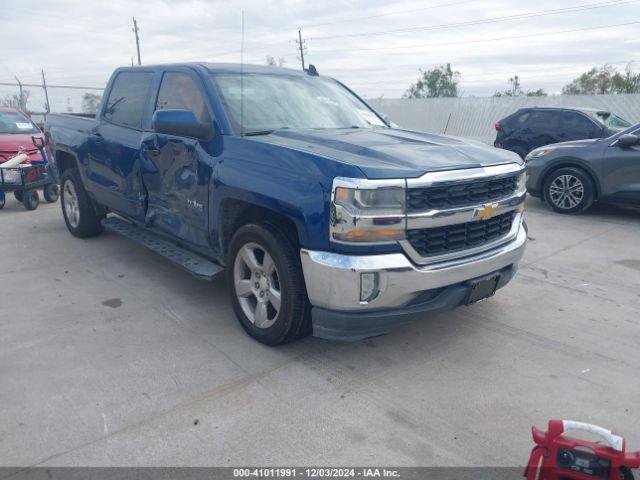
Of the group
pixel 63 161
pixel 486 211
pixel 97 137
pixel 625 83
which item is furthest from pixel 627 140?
pixel 625 83

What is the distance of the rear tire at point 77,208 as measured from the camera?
247 inches

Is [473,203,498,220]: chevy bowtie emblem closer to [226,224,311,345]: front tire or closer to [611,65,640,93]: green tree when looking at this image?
[226,224,311,345]: front tire

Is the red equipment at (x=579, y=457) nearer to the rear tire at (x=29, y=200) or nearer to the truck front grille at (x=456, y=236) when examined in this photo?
the truck front grille at (x=456, y=236)

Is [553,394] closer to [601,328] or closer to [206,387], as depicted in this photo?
[601,328]

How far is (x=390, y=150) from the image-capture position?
3.46 m

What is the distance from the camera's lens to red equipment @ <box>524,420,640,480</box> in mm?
2074

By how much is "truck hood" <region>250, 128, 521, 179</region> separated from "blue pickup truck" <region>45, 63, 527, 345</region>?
14mm

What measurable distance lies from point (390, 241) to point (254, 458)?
1.36m

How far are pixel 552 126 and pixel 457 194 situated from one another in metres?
10.7

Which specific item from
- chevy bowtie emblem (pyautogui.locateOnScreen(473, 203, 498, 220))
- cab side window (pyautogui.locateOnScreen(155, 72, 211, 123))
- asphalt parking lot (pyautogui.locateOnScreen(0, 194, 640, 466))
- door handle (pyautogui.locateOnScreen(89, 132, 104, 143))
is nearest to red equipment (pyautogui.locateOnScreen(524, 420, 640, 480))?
asphalt parking lot (pyautogui.locateOnScreen(0, 194, 640, 466))

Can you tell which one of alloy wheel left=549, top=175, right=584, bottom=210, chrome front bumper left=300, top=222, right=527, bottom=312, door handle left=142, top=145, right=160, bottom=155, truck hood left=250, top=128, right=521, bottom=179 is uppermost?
truck hood left=250, top=128, right=521, bottom=179

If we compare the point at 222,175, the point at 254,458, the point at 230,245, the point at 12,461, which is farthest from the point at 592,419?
the point at 12,461

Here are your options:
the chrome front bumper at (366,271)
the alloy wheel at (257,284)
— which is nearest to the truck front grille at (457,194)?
the chrome front bumper at (366,271)

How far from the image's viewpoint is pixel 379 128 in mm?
4645
